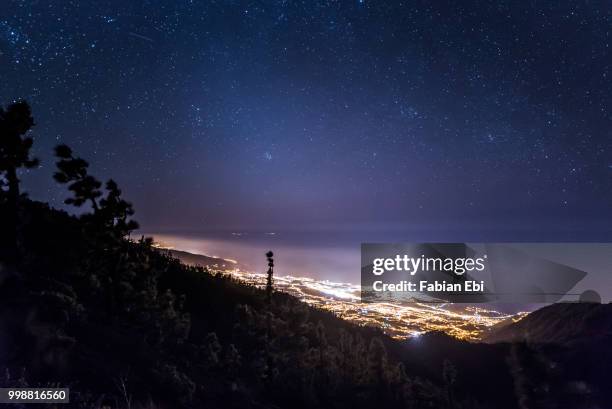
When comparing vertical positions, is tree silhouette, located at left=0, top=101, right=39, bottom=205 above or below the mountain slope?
above

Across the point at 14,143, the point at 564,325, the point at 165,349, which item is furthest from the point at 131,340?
the point at 564,325

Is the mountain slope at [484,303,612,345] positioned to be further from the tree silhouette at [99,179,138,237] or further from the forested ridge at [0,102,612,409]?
the tree silhouette at [99,179,138,237]

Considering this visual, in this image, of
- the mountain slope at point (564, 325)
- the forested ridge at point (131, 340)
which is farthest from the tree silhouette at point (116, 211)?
the mountain slope at point (564, 325)

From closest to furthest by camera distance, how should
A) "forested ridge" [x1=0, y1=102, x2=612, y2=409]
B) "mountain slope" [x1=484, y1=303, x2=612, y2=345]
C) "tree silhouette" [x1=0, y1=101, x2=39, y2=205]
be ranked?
"forested ridge" [x1=0, y1=102, x2=612, y2=409] < "tree silhouette" [x1=0, y1=101, x2=39, y2=205] < "mountain slope" [x1=484, y1=303, x2=612, y2=345]

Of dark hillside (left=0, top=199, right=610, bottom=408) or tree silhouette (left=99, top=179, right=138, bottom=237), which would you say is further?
tree silhouette (left=99, top=179, right=138, bottom=237)

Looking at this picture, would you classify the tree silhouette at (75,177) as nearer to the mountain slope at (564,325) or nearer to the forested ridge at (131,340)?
the forested ridge at (131,340)

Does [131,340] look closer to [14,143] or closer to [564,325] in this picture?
[14,143]

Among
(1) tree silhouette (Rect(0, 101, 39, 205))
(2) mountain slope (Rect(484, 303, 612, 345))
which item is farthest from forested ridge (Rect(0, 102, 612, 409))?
(2) mountain slope (Rect(484, 303, 612, 345))

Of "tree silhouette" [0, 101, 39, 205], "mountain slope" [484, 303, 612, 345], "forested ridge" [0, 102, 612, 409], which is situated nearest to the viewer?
"forested ridge" [0, 102, 612, 409]
